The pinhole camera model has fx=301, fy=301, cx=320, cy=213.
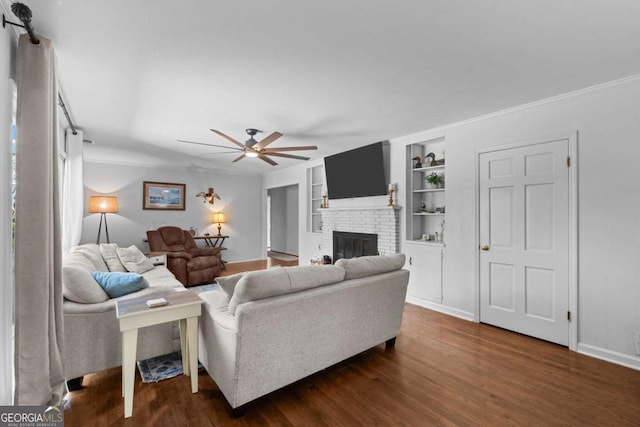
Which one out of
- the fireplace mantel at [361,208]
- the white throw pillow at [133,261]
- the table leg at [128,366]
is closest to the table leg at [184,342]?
the table leg at [128,366]

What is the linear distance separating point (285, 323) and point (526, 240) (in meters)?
2.78

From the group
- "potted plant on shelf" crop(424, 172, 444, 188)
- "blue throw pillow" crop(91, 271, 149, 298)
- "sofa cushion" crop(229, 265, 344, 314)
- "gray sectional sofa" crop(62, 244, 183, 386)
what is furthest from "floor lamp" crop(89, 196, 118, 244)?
"potted plant on shelf" crop(424, 172, 444, 188)

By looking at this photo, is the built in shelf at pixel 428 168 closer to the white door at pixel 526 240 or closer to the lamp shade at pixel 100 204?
the white door at pixel 526 240

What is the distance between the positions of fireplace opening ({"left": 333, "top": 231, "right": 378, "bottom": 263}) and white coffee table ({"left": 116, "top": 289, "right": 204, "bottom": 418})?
3250mm

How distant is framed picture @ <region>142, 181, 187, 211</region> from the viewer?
671cm

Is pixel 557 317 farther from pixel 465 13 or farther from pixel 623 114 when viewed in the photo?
pixel 465 13

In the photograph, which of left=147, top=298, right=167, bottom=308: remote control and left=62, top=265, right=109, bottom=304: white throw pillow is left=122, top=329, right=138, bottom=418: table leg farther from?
left=62, top=265, right=109, bottom=304: white throw pillow

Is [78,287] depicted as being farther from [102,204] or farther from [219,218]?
[219,218]

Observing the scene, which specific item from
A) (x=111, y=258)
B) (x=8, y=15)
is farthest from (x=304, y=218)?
(x=8, y=15)

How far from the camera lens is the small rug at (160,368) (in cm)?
234

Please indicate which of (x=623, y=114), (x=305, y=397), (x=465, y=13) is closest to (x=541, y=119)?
(x=623, y=114)

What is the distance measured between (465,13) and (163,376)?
3271 millimetres

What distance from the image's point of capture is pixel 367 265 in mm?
2633

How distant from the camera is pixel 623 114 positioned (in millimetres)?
2625
